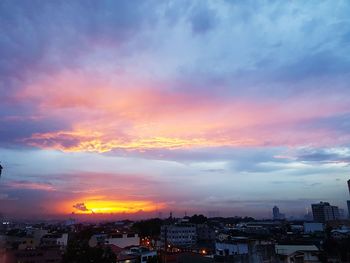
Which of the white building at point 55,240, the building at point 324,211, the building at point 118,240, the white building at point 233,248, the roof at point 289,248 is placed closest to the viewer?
the roof at point 289,248

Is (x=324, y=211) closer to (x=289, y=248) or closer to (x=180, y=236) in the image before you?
(x=180, y=236)

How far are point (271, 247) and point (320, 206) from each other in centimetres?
12523

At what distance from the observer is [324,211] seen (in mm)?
142250

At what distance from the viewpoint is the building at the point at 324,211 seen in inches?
5576

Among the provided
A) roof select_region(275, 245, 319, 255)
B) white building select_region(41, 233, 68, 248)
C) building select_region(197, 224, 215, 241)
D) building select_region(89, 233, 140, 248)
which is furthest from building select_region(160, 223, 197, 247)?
roof select_region(275, 245, 319, 255)

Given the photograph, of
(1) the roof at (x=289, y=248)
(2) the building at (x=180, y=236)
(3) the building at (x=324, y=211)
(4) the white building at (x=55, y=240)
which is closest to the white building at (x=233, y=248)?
(1) the roof at (x=289, y=248)

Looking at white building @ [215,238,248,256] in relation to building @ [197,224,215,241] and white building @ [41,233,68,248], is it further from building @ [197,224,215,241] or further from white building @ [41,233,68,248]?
building @ [197,224,215,241]

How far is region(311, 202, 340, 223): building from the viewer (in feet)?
465

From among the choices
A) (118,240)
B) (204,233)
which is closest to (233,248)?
(118,240)

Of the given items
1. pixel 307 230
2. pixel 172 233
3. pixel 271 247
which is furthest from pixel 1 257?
pixel 307 230

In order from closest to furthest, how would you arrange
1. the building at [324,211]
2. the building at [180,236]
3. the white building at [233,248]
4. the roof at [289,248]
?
the roof at [289,248], the white building at [233,248], the building at [180,236], the building at [324,211]

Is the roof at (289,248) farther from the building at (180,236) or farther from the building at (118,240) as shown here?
the building at (180,236)

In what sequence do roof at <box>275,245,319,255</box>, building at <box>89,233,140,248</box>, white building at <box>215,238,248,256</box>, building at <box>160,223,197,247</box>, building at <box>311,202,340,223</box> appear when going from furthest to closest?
building at <box>311,202,340,223</box> < building at <box>160,223,197,247</box> < building at <box>89,233,140,248</box> < white building at <box>215,238,248,256</box> < roof at <box>275,245,319,255</box>

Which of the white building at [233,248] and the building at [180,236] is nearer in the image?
the white building at [233,248]
